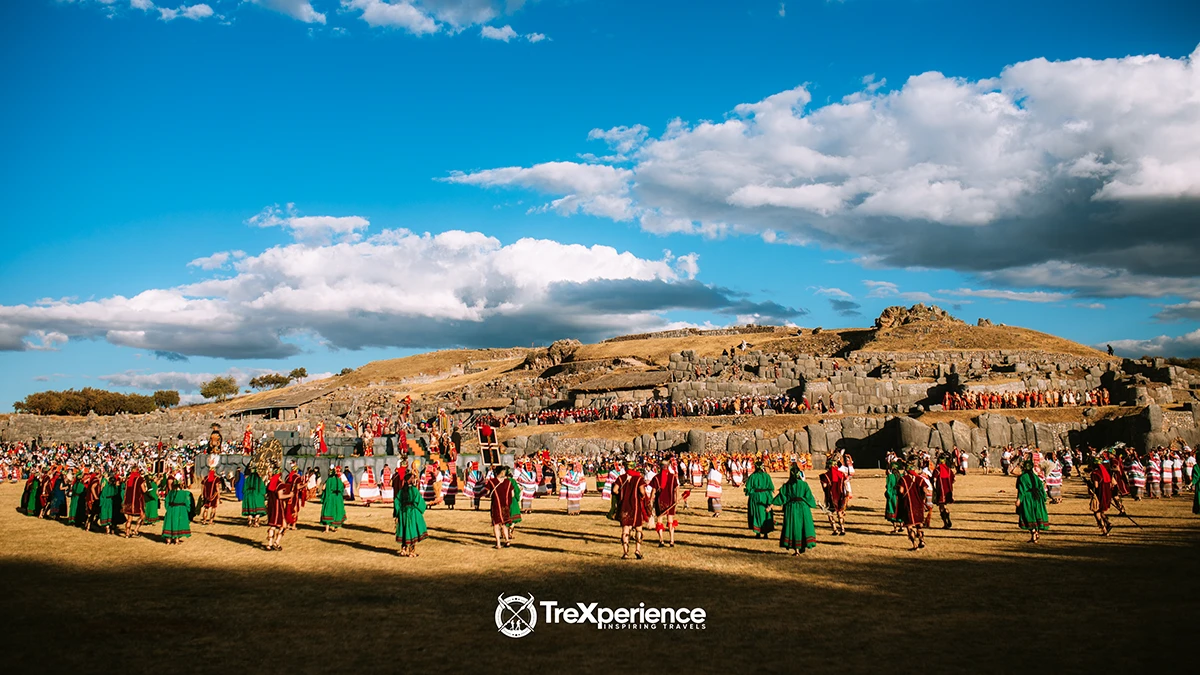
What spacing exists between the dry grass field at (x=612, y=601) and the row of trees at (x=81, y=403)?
125029 mm

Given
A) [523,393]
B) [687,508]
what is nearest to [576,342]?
[523,393]

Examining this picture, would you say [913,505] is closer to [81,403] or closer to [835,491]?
[835,491]

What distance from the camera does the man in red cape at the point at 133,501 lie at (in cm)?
2170

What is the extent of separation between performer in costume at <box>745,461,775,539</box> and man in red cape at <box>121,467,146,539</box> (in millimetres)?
18083

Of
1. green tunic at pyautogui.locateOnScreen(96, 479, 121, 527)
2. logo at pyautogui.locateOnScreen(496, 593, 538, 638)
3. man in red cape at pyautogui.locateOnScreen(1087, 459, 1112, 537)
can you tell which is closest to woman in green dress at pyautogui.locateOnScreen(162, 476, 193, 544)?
→ green tunic at pyautogui.locateOnScreen(96, 479, 121, 527)

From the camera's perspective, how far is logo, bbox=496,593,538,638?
11047 mm

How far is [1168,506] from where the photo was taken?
24875 millimetres

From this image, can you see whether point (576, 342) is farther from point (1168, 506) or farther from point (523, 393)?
point (1168, 506)

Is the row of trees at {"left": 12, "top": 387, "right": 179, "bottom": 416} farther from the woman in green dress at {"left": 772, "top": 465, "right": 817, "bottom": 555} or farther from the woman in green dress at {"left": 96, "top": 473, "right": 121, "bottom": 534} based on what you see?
the woman in green dress at {"left": 772, "top": 465, "right": 817, "bottom": 555}

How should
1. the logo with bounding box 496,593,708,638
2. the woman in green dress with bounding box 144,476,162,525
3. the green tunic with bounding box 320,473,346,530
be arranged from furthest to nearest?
the green tunic with bounding box 320,473,346,530, the woman in green dress with bounding box 144,476,162,525, the logo with bounding box 496,593,708,638

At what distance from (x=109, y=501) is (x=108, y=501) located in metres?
0.03

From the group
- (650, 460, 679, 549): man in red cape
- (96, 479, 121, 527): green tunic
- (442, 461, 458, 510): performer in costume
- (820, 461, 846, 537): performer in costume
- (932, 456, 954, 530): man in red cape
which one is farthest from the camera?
(442, 461, 458, 510): performer in costume

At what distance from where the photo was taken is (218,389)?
160 metres

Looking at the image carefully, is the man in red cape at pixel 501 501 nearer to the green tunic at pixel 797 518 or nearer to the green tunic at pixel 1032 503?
the green tunic at pixel 797 518
